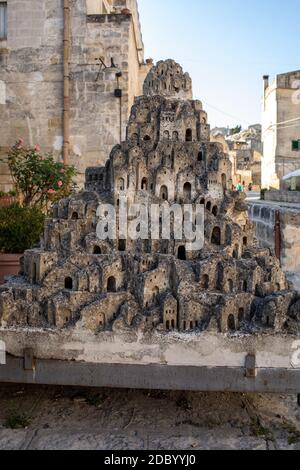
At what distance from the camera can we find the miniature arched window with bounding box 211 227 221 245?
7398mm

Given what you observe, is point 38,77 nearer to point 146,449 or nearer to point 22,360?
point 22,360

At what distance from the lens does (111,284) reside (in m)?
6.80

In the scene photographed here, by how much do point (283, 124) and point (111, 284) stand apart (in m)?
24.5

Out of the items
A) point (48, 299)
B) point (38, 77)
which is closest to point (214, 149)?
point (48, 299)

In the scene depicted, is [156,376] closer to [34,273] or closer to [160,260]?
[160,260]

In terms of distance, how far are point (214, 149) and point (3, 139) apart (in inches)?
420

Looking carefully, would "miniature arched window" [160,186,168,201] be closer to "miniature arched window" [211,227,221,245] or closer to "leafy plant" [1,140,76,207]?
"miniature arched window" [211,227,221,245]

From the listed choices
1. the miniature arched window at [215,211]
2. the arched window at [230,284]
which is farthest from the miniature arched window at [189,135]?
the arched window at [230,284]

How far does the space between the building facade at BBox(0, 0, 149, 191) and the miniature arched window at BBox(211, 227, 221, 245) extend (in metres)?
8.93

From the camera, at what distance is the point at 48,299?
650 centimetres

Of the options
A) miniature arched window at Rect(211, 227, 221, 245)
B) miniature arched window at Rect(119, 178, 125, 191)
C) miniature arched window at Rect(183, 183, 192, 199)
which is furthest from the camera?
miniature arched window at Rect(183, 183, 192, 199)

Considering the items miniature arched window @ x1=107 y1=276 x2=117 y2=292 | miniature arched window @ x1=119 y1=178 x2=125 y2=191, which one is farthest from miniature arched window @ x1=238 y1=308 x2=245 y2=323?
miniature arched window @ x1=119 y1=178 x2=125 y2=191

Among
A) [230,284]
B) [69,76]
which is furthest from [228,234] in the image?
[69,76]

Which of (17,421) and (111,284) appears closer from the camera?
(17,421)
